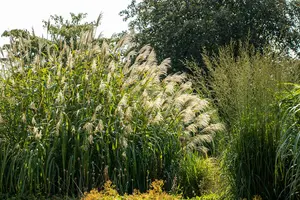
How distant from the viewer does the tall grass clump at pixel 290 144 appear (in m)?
4.85

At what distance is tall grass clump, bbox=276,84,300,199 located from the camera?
485 centimetres

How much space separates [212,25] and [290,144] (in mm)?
13195

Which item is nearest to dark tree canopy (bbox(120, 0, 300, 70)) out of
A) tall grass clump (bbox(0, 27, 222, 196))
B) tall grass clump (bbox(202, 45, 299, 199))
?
tall grass clump (bbox(0, 27, 222, 196))

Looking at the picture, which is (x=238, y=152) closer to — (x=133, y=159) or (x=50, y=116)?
(x=133, y=159)

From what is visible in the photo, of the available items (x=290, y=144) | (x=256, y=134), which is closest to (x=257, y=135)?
(x=256, y=134)

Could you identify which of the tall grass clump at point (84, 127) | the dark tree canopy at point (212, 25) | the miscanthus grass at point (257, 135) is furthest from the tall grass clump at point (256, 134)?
the dark tree canopy at point (212, 25)

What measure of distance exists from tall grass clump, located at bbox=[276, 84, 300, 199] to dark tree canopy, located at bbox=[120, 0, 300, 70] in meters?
12.3

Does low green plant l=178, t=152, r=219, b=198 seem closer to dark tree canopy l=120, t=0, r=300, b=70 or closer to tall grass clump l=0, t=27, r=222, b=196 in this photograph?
tall grass clump l=0, t=27, r=222, b=196

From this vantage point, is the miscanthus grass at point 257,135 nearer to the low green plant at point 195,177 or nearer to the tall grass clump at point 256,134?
the tall grass clump at point 256,134

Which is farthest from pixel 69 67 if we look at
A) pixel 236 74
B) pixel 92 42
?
pixel 236 74

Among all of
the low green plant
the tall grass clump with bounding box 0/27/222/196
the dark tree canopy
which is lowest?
the low green plant

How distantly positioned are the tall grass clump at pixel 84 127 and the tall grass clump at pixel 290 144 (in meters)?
1.66

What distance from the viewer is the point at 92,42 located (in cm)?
752

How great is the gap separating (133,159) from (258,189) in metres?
Answer: 1.69
